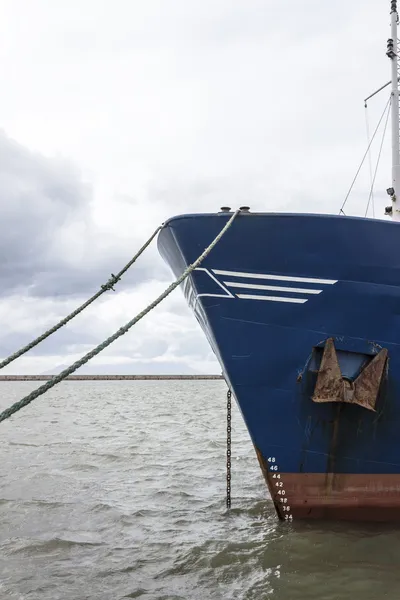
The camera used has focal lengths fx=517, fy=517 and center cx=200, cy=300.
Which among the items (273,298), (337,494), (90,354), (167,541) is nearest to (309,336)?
(273,298)

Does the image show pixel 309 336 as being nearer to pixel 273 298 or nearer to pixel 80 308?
pixel 273 298

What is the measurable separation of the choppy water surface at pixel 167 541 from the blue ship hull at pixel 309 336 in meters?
0.70

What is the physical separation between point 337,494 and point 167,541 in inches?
81.3

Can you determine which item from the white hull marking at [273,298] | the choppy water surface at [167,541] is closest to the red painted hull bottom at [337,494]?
the choppy water surface at [167,541]

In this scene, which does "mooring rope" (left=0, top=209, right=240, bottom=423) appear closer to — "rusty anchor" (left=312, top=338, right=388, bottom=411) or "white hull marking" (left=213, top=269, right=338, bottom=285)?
"white hull marking" (left=213, top=269, right=338, bottom=285)

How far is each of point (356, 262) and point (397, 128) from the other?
2.93 metres

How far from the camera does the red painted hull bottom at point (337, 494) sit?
5.71 m

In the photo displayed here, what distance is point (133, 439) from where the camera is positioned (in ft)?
47.2

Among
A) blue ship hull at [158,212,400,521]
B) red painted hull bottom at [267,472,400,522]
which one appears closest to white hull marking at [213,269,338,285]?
blue ship hull at [158,212,400,521]

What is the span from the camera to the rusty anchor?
524cm

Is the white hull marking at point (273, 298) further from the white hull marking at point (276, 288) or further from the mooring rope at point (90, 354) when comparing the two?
the mooring rope at point (90, 354)

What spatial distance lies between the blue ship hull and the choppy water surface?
70 cm

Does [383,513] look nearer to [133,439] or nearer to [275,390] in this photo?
[275,390]

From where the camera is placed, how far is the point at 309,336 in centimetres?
543
